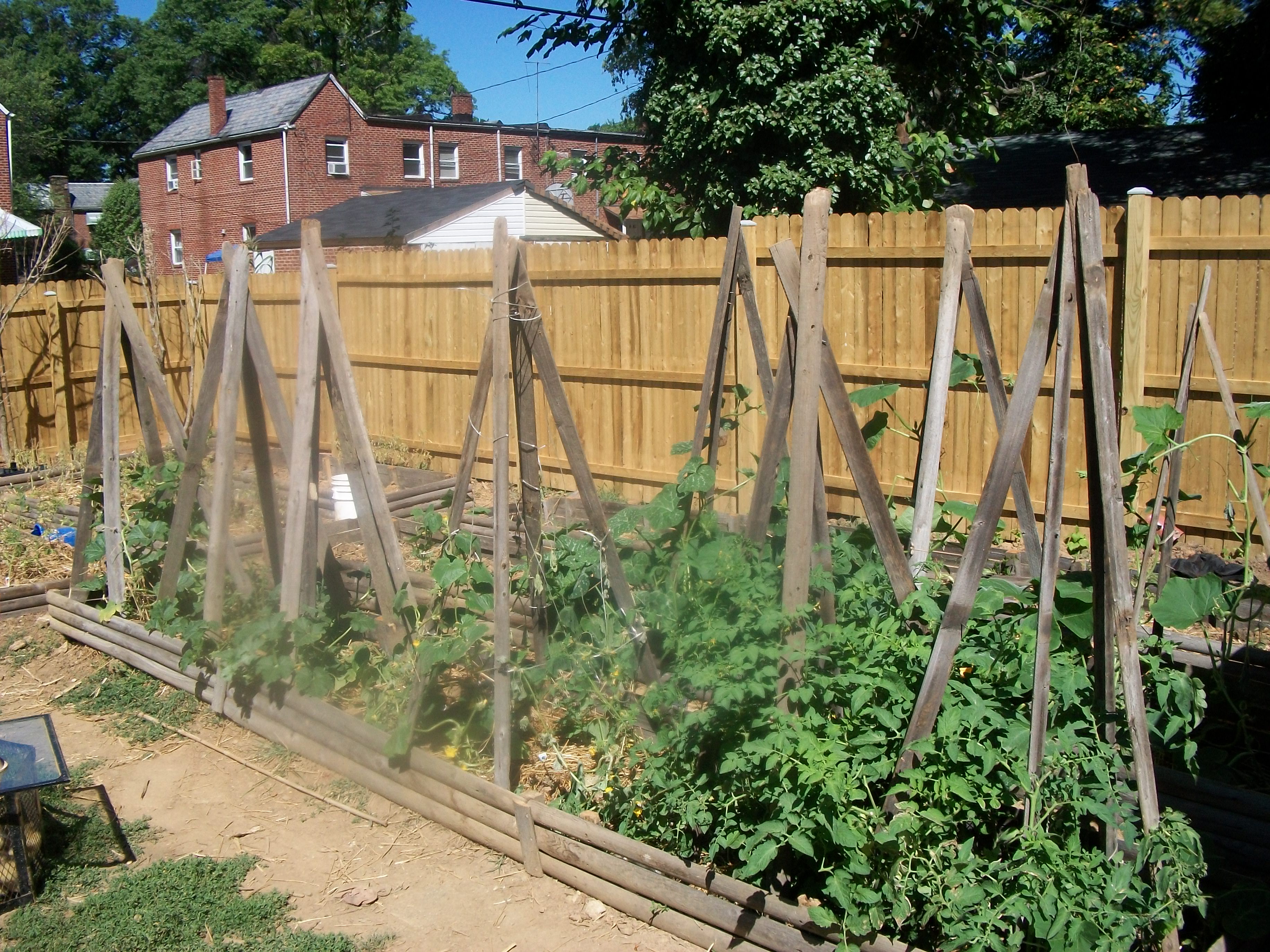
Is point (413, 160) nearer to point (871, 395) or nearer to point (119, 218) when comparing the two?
point (119, 218)

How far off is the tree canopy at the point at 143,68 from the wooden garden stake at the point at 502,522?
51473 mm

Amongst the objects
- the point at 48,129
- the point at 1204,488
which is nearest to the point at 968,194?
the point at 1204,488

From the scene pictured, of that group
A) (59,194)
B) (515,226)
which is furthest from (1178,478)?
(59,194)

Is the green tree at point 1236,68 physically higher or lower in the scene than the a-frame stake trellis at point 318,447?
higher

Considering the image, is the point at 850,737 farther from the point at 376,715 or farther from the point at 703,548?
the point at 376,715

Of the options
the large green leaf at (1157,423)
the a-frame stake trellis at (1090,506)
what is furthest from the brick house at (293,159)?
the a-frame stake trellis at (1090,506)

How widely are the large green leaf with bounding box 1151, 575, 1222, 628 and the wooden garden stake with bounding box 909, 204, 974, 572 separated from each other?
0.82 meters

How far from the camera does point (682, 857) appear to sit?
3.61m

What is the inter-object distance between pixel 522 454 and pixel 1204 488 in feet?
14.8

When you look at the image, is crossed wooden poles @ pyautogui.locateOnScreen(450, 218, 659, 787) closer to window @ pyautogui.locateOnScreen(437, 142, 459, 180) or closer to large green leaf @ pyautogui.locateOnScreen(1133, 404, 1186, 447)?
large green leaf @ pyautogui.locateOnScreen(1133, 404, 1186, 447)

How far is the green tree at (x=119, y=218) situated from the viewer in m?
42.8

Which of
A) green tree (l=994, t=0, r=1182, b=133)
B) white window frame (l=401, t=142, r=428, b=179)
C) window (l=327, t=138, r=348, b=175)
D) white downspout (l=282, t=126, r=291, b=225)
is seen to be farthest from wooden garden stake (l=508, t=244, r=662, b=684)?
white window frame (l=401, t=142, r=428, b=179)

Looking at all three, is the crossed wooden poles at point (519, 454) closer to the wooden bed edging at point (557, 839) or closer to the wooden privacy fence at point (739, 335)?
the wooden bed edging at point (557, 839)

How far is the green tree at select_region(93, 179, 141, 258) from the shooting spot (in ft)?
140
